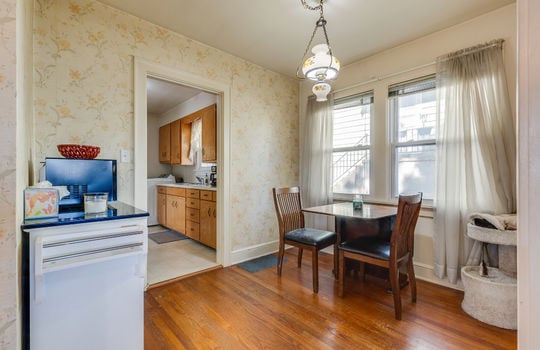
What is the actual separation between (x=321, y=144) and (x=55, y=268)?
2.91 m

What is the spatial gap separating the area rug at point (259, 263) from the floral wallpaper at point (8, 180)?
7.06 ft

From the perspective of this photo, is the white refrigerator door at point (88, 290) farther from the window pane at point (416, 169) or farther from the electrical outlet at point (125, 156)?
the window pane at point (416, 169)

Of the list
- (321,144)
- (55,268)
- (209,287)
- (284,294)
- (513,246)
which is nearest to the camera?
(55,268)

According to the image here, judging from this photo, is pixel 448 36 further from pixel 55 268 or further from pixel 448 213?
pixel 55 268

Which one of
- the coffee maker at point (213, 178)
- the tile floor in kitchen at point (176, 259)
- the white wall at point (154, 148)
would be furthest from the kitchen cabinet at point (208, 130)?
the white wall at point (154, 148)

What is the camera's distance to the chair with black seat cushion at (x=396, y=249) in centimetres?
186

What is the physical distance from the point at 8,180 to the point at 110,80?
1.59m

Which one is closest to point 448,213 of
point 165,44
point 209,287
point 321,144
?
point 321,144

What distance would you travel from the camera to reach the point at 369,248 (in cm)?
208

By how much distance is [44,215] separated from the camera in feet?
3.80

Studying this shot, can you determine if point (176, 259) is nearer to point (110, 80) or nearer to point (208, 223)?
point (208, 223)

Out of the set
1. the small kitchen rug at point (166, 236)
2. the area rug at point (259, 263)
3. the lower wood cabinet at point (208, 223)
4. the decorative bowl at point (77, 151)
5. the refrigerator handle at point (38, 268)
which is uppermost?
the decorative bowl at point (77, 151)

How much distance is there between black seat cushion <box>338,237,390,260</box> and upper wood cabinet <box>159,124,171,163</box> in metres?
4.36

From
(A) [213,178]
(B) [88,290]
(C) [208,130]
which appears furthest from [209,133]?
→ (B) [88,290]
